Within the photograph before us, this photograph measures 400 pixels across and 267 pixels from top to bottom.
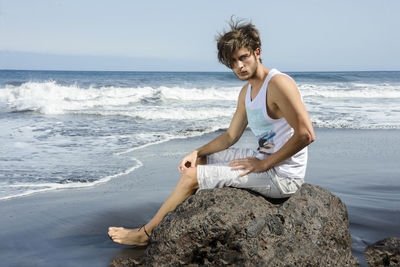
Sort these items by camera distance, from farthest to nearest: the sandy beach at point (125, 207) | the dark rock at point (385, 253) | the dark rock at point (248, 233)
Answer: the sandy beach at point (125, 207)
the dark rock at point (385, 253)
the dark rock at point (248, 233)

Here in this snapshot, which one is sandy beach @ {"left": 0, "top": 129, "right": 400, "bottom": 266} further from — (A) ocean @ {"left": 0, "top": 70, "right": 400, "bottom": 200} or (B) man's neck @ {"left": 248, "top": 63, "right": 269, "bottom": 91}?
(B) man's neck @ {"left": 248, "top": 63, "right": 269, "bottom": 91}

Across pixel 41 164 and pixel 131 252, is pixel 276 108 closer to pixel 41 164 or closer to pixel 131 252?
pixel 131 252

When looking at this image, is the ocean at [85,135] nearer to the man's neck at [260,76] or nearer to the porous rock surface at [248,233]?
the porous rock surface at [248,233]

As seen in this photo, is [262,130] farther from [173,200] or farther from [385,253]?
[385,253]

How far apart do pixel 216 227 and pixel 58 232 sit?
1.92 m

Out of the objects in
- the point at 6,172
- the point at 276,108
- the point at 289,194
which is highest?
the point at 276,108

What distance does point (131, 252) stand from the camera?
3428 millimetres

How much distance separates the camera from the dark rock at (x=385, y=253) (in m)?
3.24

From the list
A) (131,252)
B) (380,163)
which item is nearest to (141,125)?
(380,163)

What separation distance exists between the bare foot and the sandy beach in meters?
0.07

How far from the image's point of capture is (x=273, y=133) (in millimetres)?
3131

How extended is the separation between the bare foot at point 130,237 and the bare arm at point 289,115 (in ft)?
3.72

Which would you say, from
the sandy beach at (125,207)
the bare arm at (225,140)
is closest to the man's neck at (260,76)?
the bare arm at (225,140)

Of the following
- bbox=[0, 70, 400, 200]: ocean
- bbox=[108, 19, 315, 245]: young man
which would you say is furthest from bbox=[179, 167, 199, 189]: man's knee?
bbox=[0, 70, 400, 200]: ocean
